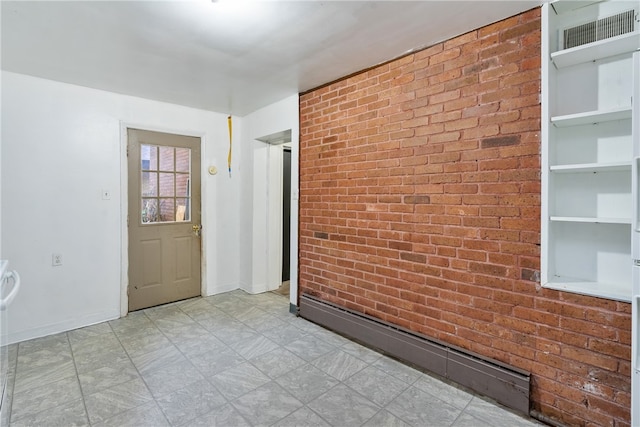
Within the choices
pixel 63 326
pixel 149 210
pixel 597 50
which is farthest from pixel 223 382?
pixel 597 50

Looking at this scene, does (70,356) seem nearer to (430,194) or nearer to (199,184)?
(199,184)

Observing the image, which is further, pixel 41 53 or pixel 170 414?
pixel 41 53

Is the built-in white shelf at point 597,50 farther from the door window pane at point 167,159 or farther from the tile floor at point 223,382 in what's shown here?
the door window pane at point 167,159

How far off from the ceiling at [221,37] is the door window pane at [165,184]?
87cm

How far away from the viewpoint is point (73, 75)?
2820mm

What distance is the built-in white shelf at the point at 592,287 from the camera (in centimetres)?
155

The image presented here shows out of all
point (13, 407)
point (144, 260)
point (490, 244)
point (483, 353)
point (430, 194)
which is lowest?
point (13, 407)

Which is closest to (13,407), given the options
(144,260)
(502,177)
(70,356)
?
(70,356)

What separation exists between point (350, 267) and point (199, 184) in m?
2.35

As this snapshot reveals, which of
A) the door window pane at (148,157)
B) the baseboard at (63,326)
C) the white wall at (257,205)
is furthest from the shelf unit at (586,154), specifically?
the baseboard at (63,326)

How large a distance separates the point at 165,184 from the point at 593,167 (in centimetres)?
397

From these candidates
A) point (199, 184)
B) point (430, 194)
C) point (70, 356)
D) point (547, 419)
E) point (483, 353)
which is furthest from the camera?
point (199, 184)

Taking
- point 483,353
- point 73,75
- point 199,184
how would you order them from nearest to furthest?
point 483,353, point 73,75, point 199,184

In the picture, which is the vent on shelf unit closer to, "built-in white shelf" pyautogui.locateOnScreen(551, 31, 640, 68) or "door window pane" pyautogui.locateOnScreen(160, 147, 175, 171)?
"built-in white shelf" pyautogui.locateOnScreen(551, 31, 640, 68)
